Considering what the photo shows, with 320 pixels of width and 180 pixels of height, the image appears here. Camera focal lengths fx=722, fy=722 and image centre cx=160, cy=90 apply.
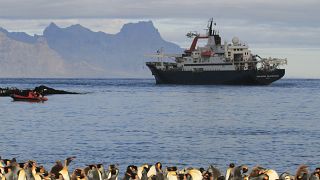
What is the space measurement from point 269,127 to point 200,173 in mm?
44146

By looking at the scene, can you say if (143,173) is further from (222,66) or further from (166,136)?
(222,66)

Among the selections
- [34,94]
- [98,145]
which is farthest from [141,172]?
[34,94]

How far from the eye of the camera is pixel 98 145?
54844mm

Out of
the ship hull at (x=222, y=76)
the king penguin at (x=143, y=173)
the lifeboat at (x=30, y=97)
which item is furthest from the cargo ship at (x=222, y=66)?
the king penguin at (x=143, y=173)

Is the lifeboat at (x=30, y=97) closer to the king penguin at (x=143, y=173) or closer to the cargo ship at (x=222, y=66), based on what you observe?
the cargo ship at (x=222, y=66)

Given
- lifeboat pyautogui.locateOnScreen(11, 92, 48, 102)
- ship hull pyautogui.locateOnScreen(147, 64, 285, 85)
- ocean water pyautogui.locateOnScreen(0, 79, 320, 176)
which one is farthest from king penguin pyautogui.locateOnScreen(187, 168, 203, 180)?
ship hull pyautogui.locateOnScreen(147, 64, 285, 85)

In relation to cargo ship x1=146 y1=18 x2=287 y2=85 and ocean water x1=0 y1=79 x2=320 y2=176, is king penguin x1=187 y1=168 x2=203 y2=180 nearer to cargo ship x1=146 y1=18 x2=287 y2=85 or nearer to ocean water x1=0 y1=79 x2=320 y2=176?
ocean water x1=0 y1=79 x2=320 y2=176

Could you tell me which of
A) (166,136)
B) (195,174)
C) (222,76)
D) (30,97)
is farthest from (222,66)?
(195,174)

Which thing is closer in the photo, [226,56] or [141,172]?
[141,172]

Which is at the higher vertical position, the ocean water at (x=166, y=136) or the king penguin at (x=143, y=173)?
the king penguin at (x=143, y=173)

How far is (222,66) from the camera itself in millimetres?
174375

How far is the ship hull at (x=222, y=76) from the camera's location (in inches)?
6786

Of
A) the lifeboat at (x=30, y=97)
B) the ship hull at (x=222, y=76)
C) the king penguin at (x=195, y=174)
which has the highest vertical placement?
the ship hull at (x=222, y=76)

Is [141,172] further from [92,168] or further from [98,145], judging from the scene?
[98,145]
